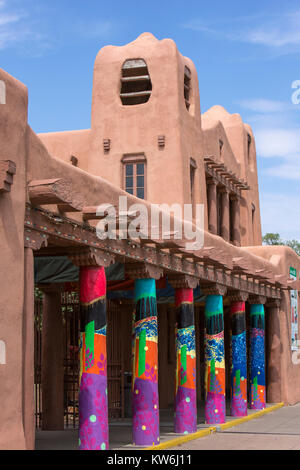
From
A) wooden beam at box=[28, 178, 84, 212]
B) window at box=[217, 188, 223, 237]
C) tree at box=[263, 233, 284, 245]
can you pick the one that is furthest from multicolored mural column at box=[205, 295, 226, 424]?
tree at box=[263, 233, 284, 245]

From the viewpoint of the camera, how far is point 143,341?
46.5 ft

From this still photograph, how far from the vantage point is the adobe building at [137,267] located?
391 inches

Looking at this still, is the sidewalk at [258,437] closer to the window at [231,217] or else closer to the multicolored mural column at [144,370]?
the multicolored mural column at [144,370]

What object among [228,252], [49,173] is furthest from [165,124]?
[49,173]

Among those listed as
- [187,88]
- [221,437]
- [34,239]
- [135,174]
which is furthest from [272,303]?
[34,239]

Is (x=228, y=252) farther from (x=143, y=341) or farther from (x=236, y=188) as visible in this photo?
(x=236, y=188)

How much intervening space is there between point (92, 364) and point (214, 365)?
7.16m

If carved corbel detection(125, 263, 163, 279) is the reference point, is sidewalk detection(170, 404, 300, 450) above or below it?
below

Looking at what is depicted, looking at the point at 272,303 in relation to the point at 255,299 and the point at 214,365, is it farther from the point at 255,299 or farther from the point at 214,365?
the point at 214,365

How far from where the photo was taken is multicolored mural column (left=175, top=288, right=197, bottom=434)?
16125 millimetres

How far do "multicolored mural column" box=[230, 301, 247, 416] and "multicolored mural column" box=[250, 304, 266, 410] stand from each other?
208 centimetres

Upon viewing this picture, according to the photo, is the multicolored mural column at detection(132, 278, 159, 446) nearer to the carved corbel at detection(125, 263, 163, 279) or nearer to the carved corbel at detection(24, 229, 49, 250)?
the carved corbel at detection(125, 263, 163, 279)

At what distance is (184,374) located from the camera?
16.2 metres
